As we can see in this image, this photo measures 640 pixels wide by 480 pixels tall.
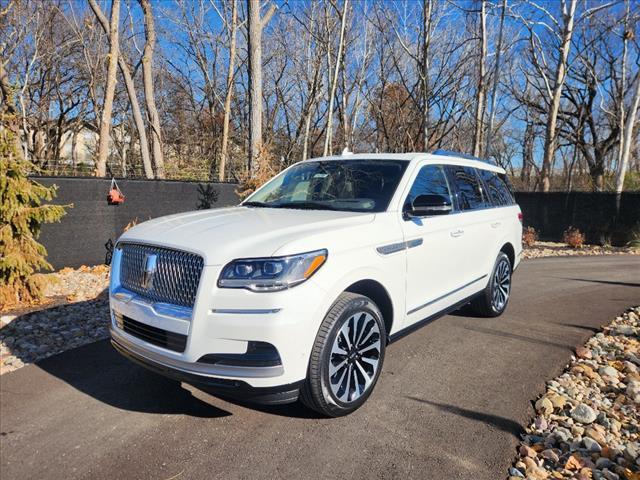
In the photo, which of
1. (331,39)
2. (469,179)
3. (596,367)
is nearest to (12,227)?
(469,179)

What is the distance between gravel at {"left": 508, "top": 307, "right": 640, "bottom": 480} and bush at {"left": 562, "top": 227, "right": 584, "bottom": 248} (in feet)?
36.4

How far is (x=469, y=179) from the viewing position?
15.9ft

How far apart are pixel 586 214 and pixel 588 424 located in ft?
48.1

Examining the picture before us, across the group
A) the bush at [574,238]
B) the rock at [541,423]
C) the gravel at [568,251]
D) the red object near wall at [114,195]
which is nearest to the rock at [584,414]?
the rock at [541,423]

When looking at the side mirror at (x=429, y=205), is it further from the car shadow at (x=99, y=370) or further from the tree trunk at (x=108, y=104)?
the tree trunk at (x=108, y=104)

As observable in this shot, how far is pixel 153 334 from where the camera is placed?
283 cm

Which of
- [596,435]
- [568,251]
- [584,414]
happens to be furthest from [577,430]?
[568,251]

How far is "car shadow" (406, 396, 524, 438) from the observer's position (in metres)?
2.92

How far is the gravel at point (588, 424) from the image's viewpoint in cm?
251

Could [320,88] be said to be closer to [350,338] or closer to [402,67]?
[402,67]

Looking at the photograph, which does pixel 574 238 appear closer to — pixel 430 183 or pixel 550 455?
pixel 430 183

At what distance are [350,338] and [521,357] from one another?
7.01 ft

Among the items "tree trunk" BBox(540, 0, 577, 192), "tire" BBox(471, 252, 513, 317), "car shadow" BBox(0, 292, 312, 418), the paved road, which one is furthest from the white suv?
"tree trunk" BBox(540, 0, 577, 192)

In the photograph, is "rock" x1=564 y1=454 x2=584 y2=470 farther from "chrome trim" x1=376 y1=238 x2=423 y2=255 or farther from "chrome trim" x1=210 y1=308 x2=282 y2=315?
"chrome trim" x1=210 y1=308 x2=282 y2=315
